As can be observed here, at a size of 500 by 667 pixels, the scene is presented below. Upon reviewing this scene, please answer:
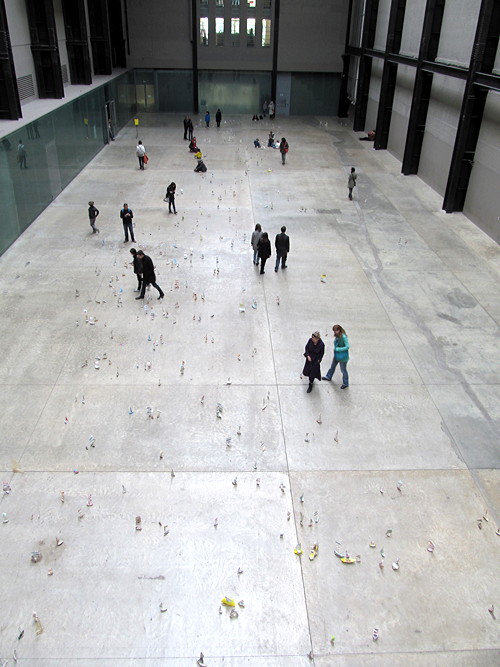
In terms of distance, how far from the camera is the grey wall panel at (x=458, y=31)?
18094 mm

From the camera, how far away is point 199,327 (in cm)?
1146

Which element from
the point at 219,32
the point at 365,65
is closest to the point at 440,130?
the point at 365,65

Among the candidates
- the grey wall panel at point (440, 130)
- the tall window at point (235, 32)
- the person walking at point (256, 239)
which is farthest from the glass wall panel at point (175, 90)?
the person walking at point (256, 239)

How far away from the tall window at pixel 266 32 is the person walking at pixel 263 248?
1074 inches

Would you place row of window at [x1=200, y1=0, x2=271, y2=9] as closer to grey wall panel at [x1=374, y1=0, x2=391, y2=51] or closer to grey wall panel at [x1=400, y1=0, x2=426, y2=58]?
grey wall panel at [x1=374, y1=0, x2=391, y2=51]

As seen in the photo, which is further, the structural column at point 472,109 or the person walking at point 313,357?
the structural column at point 472,109

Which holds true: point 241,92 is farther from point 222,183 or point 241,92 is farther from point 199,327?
point 199,327

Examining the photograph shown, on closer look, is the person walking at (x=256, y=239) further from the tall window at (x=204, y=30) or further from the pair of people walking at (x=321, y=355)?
the tall window at (x=204, y=30)

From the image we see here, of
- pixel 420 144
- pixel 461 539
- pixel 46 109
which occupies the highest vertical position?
pixel 46 109

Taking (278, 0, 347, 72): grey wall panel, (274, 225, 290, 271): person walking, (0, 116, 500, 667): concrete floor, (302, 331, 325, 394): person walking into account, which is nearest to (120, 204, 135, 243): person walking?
(0, 116, 500, 667): concrete floor

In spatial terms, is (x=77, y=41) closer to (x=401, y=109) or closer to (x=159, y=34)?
(x=159, y=34)

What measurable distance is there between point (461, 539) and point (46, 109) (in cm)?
1886

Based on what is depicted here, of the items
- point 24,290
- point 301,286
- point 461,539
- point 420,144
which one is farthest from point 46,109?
point 461,539

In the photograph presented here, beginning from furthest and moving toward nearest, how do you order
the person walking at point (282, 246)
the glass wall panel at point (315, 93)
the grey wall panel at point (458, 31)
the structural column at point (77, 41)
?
the glass wall panel at point (315, 93) < the structural column at point (77, 41) < the grey wall panel at point (458, 31) < the person walking at point (282, 246)
